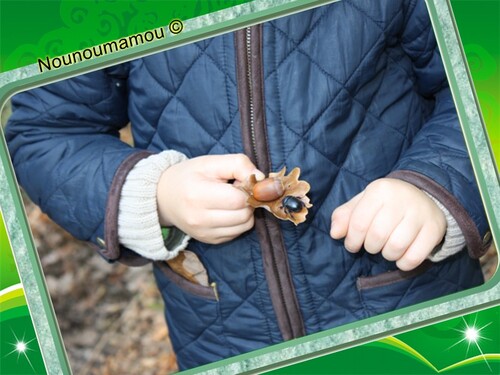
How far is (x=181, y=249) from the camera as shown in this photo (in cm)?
104

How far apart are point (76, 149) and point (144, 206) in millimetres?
181

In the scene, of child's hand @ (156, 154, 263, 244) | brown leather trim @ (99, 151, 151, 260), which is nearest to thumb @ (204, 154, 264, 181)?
child's hand @ (156, 154, 263, 244)

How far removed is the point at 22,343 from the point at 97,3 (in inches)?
23.4

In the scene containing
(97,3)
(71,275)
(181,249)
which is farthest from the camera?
(71,275)

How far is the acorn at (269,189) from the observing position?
89 centimetres

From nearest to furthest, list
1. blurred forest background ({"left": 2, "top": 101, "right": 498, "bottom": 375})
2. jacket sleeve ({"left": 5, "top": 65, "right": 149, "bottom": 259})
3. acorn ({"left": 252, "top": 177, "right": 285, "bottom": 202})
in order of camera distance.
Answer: acorn ({"left": 252, "top": 177, "right": 285, "bottom": 202}), jacket sleeve ({"left": 5, "top": 65, "right": 149, "bottom": 259}), blurred forest background ({"left": 2, "top": 101, "right": 498, "bottom": 375})

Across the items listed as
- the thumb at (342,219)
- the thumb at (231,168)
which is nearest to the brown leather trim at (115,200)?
the thumb at (231,168)

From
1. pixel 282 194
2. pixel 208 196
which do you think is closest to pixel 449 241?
pixel 282 194

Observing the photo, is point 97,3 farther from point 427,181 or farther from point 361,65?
point 427,181

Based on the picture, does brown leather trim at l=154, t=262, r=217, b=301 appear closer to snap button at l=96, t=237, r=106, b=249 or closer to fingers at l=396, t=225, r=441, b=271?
snap button at l=96, t=237, r=106, b=249

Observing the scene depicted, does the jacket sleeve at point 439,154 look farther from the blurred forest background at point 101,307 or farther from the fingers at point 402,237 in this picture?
the blurred forest background at point 101,307

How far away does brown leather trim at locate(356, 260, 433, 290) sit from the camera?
103cm

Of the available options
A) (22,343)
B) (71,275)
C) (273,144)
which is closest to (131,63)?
(273,144)

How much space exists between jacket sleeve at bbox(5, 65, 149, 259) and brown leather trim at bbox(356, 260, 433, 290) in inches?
17.6
